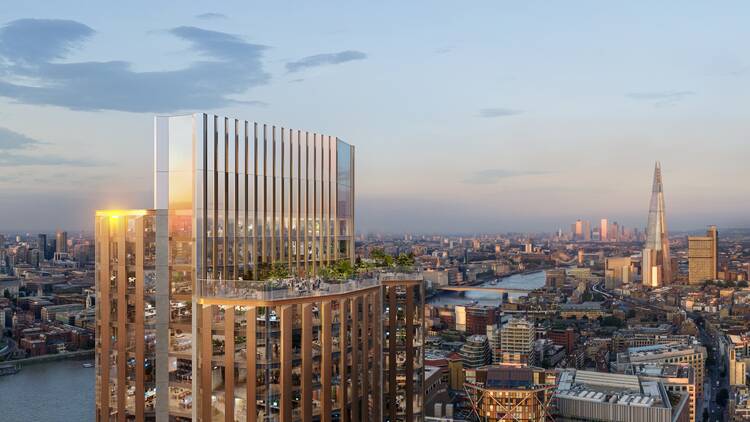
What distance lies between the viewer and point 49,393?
83.1 feet

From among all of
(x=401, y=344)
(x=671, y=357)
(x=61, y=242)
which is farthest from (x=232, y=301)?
(x=61, y=242)

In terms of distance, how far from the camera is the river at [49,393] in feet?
72.1

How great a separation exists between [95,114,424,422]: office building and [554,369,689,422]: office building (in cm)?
1190

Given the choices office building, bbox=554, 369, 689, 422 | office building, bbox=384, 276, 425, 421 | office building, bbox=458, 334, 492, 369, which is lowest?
office building, bbox=458, 334, 492, 369

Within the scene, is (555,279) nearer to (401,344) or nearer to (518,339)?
(518,339)

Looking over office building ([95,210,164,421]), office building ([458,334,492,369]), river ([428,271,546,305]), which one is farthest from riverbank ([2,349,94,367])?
river ([428,271,546,305])

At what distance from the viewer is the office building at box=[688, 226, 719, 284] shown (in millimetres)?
63875

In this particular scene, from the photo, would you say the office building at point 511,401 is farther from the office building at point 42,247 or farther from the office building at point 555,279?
the office building at point 555,279

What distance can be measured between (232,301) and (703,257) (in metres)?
65.8

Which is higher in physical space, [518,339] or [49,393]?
[49,393]

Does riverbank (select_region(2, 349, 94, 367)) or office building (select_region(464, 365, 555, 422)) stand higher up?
office building (select_region(464, 365, 555, 422))

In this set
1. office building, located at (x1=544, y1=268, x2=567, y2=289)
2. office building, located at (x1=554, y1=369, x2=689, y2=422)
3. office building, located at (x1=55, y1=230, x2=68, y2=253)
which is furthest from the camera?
office building, located at (x1=544, y1=268, x2=567, y2=289)

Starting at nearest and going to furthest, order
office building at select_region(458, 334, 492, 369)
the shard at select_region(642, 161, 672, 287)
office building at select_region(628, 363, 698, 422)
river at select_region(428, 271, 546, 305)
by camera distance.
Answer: office building at select_region(628, 363, 698, 422)
office building at select_region(458, 334, 492, 369)
river at select_region(428, 271, 546, 305)
the shard at select_region(642, 161, 672, 287)

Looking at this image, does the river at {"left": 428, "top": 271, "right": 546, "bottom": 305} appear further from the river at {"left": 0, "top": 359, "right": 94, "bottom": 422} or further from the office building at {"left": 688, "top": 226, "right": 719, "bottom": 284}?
the river at {"left": 0, "top": 359, "right": 94, "bottom": 422}
